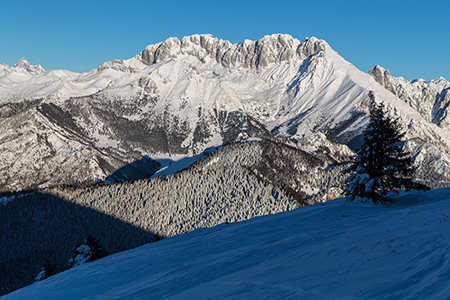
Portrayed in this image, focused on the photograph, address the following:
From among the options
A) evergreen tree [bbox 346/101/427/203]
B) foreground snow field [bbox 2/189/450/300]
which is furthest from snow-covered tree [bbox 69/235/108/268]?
evergreen tree [bbox 346/101/427/203]

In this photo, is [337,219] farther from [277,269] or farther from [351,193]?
[277,269]

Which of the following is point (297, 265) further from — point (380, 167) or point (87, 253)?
point (87, 253)

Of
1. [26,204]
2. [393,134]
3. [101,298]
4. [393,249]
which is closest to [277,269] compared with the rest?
[393,249]

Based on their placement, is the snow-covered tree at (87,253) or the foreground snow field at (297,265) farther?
the snow-covered tree at (87,253)

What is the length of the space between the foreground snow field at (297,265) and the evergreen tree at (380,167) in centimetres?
275

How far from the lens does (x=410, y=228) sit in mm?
15922

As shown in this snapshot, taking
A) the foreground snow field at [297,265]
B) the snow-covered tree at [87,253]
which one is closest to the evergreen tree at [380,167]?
the foreground snow field at [297,265]

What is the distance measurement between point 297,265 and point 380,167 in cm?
2029

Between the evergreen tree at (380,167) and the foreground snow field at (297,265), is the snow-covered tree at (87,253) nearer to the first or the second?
the foreground snow field at (297,265)

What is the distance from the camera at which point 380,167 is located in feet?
99.2

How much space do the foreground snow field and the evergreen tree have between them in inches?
108

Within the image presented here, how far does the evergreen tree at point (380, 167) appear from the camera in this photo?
29.0 metres

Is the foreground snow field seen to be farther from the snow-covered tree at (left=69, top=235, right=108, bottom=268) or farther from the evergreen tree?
the snow-covered tree at (left=69, top=235, right=108, bottom=268)

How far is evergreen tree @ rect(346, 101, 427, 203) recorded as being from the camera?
1144 inches
